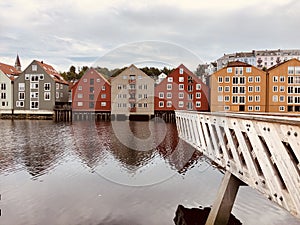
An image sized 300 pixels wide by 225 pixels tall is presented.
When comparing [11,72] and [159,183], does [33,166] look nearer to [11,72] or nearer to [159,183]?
[159,183]

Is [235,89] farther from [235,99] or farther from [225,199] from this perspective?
[225,199]

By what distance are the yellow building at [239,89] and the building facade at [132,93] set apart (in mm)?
13574

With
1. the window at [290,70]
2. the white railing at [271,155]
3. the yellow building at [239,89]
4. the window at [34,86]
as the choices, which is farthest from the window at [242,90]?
the white railing at [271,155]

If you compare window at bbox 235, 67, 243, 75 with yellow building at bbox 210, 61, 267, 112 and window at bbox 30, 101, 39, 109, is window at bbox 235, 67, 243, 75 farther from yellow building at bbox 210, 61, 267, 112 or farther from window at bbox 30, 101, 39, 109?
window at bbox 30, 101, 39, 109

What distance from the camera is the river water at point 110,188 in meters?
9.90

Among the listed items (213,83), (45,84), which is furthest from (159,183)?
(45,84)

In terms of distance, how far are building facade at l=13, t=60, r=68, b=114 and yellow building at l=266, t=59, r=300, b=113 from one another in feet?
164

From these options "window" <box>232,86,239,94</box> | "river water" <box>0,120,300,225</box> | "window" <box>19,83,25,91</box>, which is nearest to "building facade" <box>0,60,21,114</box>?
"window" <box>19,83,25,91</box>

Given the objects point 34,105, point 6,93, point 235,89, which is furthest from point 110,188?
point 6,93

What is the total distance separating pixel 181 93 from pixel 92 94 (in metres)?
20.4

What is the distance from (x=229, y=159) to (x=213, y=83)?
51058 millimetres

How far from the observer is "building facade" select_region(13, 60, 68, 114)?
6631cm

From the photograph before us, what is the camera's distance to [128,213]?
405 inches

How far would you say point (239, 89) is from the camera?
56.3m
